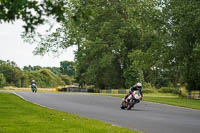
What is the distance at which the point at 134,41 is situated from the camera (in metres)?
61.0

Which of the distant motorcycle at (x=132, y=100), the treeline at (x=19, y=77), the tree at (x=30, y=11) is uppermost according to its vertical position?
the treeline at (x=19, y=77)

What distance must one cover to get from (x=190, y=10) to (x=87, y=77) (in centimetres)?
2754

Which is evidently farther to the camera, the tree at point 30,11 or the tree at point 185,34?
the tree at point 185,34

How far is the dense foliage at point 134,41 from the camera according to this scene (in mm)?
39344

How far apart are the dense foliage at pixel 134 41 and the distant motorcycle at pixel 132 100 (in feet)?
46.5

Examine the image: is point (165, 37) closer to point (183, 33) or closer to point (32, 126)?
point (183, 33)

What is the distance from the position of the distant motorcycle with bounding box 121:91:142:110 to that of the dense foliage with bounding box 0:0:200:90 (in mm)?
14176

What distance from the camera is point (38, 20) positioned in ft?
A: 22.0

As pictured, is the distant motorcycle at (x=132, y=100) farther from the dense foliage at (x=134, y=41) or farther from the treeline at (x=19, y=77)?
the treeline at (x=19, y=77)

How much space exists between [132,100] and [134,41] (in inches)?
1549

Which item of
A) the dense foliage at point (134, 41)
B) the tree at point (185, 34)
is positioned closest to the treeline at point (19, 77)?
the dense foliage at point (134, 41)

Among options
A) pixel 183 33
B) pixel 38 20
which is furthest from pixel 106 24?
pixel 38 20

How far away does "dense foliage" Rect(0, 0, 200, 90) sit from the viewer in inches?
1549

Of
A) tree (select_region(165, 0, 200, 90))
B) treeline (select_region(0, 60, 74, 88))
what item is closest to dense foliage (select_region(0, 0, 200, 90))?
tree (select_region(165, 0, 200, 90))
